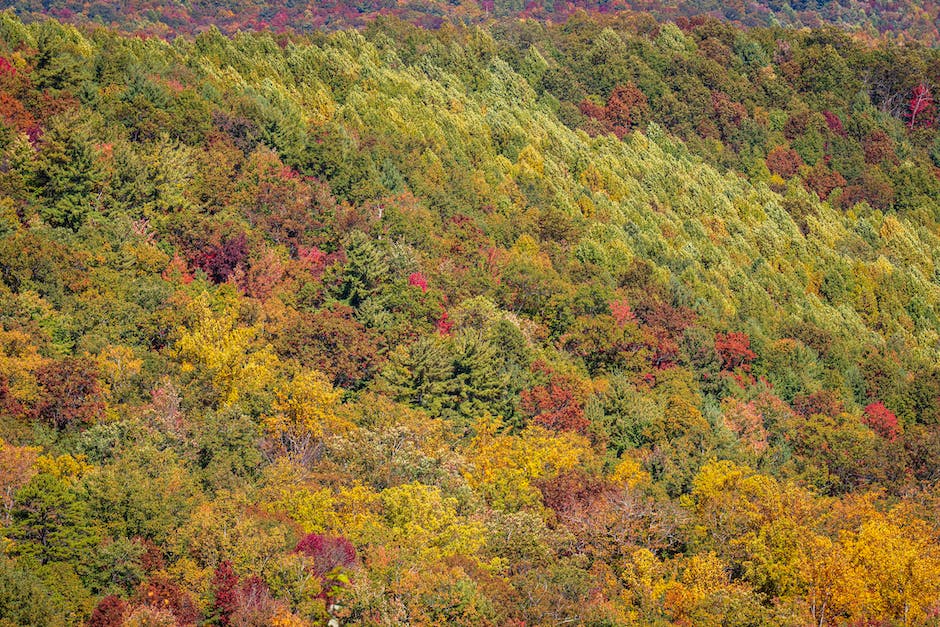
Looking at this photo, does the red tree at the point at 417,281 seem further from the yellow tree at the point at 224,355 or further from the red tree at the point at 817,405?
the red tree at the point at 817,405

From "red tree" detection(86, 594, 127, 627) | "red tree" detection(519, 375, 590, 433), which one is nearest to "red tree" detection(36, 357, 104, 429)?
"red tree" detection(86, 594, 127, 627)

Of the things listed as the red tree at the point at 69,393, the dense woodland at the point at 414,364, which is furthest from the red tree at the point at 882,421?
the red tree at the point at 69,393

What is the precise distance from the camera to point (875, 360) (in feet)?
381

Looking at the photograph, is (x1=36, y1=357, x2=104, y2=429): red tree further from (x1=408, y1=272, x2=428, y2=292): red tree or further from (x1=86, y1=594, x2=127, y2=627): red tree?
(x1=408, y1=272, x2=428, y2=292): red tree

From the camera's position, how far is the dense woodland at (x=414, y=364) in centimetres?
5822

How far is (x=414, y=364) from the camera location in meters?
82.9

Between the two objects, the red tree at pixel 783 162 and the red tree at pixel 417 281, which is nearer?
the red tree at pixel 417 281

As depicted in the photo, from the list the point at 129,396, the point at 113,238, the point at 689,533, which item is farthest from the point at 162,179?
the point at 689,533

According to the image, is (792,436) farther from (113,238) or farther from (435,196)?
(113,238)

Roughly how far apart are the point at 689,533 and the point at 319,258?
3670cm

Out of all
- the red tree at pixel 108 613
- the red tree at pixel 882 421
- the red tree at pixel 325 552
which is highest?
the red tree at pixel 325 552

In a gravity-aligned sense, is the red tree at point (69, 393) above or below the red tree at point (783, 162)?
above

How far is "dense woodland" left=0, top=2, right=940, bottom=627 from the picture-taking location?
5822 cm

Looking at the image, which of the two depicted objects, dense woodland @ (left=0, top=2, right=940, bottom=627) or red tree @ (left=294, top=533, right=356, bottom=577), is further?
dense woodland @ (left=0, top=2, right=940, bottom=627)
